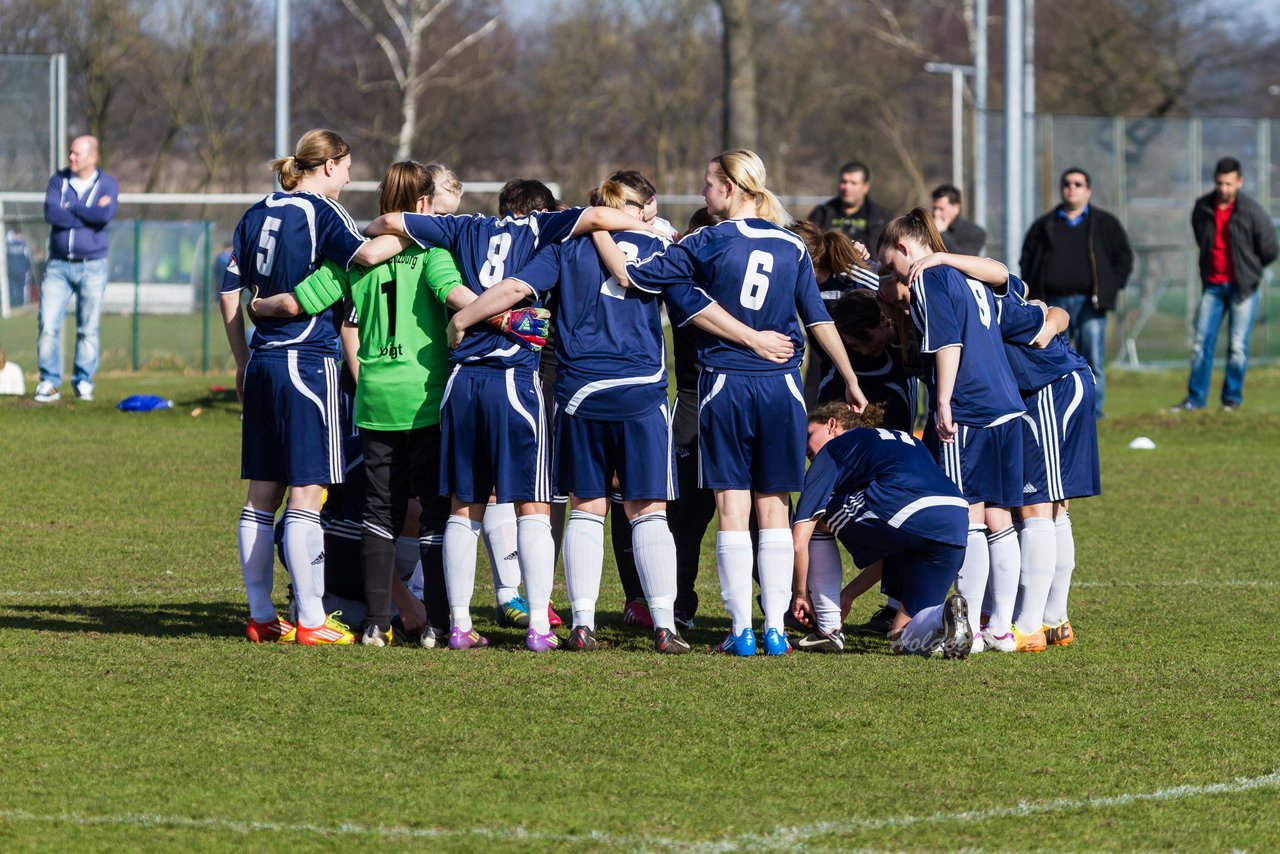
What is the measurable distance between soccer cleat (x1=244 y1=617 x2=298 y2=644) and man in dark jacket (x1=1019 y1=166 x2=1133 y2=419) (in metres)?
9.95

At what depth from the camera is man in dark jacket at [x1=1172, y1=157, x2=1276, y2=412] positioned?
15820 mm

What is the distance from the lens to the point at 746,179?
6.68 metres

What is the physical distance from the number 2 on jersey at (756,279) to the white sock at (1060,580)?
5.37 ft

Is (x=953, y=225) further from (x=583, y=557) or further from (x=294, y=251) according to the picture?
(x=294, y=251)

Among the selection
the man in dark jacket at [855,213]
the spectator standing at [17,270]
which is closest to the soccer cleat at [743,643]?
the man in dark jacket at [855,213]

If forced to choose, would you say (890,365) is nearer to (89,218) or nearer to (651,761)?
(651,761)

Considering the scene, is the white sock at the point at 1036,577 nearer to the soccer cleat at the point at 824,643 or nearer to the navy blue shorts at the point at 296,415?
the soccer cleat at the point at 824,643

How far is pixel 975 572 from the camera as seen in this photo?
6.95 m

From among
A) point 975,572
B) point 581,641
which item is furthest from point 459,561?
point 975,572

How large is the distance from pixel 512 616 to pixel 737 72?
62.6 feet

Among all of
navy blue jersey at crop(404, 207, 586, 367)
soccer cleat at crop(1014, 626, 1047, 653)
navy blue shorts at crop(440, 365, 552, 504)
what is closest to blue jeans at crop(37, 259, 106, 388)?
navy blue jersey at crop(404, 207, 586, 367)

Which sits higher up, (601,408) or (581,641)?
(601,408)

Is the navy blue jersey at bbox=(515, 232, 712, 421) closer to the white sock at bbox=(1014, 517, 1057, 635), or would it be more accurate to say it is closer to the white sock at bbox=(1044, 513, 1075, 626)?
the white sock at bbox=(1014, 517, 1057, 635)

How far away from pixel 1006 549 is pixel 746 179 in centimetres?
180
